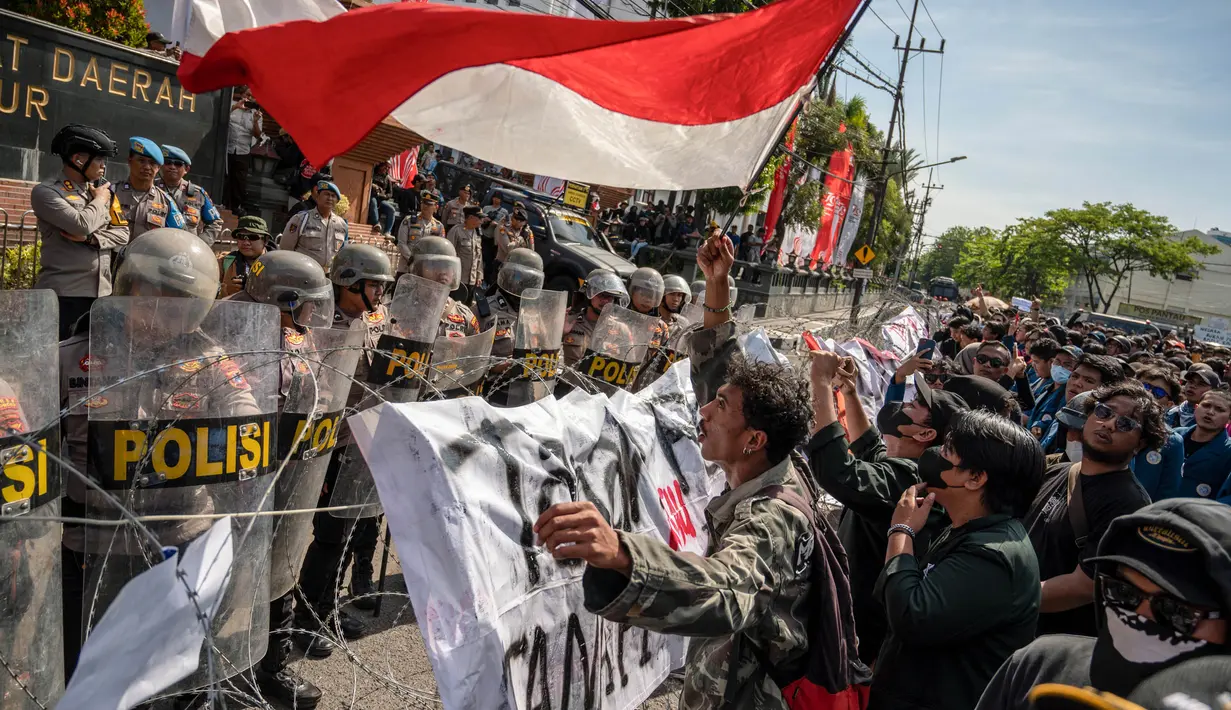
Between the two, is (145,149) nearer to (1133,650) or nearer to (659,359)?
(659,359)

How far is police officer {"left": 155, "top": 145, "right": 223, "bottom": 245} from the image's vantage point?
7.16 meters


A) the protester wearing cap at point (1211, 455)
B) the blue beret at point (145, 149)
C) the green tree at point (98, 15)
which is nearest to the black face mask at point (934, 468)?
the protester wearing cap at point (1211, 455)

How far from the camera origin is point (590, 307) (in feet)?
21.8

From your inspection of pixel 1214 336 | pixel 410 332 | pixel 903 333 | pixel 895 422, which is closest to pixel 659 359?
pixel 410 332

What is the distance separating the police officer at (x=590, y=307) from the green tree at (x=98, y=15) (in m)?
6.67

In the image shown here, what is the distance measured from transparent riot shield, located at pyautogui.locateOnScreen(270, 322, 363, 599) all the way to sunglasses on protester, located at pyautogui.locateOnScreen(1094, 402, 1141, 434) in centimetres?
340

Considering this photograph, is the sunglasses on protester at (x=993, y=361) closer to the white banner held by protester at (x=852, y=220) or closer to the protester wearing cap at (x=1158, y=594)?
the protester wearing cap at (x=1158, y=594)

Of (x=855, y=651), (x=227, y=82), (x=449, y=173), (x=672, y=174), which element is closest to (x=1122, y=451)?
(x=855, y=651)

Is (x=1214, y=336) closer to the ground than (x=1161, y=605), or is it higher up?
closer to the ground

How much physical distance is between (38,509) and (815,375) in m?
2.88

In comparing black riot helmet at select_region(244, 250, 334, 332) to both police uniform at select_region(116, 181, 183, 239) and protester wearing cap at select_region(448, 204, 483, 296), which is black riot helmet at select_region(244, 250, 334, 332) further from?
protester wearing cap at select_region(448, 204, 483, 296)

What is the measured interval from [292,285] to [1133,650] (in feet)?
12.0

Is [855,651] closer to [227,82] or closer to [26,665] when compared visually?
[26,665]

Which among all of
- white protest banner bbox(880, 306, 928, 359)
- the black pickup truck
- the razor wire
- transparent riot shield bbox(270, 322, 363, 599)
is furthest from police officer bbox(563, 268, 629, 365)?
the black pickup truck
